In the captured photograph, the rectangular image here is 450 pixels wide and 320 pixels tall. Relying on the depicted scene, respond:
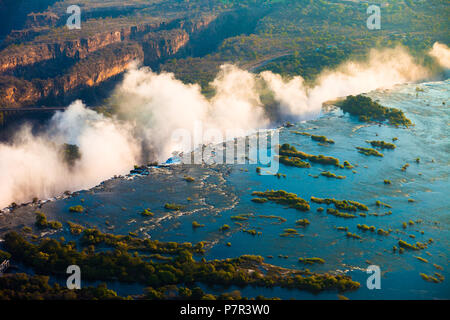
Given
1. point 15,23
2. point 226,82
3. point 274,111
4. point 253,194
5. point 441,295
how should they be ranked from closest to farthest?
point 441,295
point 253,194
point 274,111
point 226,82
point 15,23

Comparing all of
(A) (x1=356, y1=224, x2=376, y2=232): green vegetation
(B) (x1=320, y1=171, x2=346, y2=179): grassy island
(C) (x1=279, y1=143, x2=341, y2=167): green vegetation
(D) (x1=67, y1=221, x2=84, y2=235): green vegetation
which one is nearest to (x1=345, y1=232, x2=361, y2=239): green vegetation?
(A) (x1=356, y1=224, x2=376, y2=232): green vegetation

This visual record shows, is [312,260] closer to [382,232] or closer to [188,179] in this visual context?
[382,232]

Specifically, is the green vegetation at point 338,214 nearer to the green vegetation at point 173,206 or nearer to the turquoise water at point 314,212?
the turquoise water at point 314,212

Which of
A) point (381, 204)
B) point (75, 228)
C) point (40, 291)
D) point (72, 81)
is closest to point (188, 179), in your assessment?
point (75, 228)

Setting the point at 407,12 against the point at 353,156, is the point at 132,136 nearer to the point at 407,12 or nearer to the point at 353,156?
the point at 353,156

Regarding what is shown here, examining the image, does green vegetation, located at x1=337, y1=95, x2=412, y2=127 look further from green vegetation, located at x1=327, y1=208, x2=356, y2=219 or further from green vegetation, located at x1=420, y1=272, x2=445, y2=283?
green vegetation, located at x1=420, y1=272, x2=445, y2=283

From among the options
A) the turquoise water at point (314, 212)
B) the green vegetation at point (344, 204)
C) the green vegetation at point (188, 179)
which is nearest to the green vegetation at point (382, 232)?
the turquoise water at point (314, 212)

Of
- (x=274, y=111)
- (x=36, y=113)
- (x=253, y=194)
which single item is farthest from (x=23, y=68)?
(x=253, y=194)
